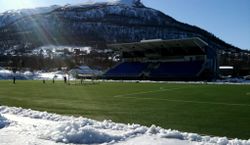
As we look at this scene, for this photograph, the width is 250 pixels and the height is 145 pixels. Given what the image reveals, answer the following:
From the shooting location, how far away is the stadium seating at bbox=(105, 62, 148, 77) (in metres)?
75.8

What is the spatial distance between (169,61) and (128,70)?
8827 millimetres

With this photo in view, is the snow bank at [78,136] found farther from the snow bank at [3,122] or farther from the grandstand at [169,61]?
the grandstand at [169,61]

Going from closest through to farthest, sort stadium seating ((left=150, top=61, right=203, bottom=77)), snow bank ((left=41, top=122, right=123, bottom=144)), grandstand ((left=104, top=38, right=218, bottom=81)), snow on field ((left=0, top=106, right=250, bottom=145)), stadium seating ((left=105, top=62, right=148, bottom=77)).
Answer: snow on field ((left=0, top=106, right=250, bottom=145)) → snow bank ((left=41, top=122, right=123, bottom=144)) → stadium seating ((left=150, top=61, right=203, bottom=77)) → grandstand ((left=104, top=38, right=218, bottom=81)) → stadium seating ((left=105, top=62, right=148, bottom=77))

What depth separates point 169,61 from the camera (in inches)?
2977

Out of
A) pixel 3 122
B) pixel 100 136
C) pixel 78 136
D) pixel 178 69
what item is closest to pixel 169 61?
pixel 178 69

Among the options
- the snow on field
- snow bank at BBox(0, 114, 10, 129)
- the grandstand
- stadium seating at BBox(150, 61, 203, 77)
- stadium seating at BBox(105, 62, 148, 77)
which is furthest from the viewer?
stadium seating at BBox(105, 62, 148, 77)

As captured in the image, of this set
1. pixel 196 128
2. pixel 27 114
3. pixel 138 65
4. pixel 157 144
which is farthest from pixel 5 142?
pixel 138 65

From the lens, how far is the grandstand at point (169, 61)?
68.6m

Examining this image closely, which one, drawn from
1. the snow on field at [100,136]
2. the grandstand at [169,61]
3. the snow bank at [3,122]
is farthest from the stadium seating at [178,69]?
the snow on field at [100,136]

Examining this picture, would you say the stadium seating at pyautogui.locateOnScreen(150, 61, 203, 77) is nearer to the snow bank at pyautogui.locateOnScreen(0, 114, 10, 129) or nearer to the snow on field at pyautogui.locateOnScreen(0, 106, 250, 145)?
the snow bank at pyautogui.locateOnScreen(0, 114, 10, 129)

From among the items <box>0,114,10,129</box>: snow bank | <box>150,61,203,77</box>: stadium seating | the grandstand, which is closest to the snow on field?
<box>0,114,10,129</box>: snow bank

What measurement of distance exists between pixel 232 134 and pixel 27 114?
811 cm

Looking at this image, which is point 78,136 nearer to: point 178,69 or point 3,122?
point 3,122

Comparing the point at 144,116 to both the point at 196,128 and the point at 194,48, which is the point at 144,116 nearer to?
the point at 196,128
